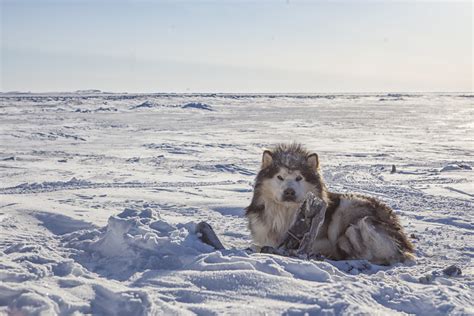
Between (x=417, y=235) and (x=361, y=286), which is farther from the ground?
(x=361, y=286)

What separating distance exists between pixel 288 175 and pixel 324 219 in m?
0.65

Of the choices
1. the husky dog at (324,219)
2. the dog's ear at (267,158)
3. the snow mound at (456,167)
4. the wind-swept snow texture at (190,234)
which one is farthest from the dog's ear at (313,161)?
the snow mound at (456,167)

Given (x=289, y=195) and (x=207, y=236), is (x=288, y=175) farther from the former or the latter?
(x=207, y=236)

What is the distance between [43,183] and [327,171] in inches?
261

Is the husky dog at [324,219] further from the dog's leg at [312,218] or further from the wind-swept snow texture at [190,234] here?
the wind-swept snow texture at [190,234]

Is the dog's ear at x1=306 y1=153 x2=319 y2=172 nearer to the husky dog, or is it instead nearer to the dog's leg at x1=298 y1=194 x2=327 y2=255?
the husky dog

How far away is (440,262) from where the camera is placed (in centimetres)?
560

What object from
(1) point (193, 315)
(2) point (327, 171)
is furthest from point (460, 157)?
(1) point (193, 315)

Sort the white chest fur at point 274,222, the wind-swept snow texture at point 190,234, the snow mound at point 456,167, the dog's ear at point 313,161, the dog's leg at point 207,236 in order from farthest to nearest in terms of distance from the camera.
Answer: the snow mound at point 456,167
the dog's ear at point 313,161
the white chest fur at point 274,222
the dog's leg at point 207,236
the wind-swept snow texture at point 190,234

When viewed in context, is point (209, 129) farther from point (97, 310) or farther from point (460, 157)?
point (97, 310)

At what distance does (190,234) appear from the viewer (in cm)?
489

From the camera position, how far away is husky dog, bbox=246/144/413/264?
5.45 m

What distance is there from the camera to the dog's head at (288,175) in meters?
5.51

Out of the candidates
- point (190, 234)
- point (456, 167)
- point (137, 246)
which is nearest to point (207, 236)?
point (190, 234)
